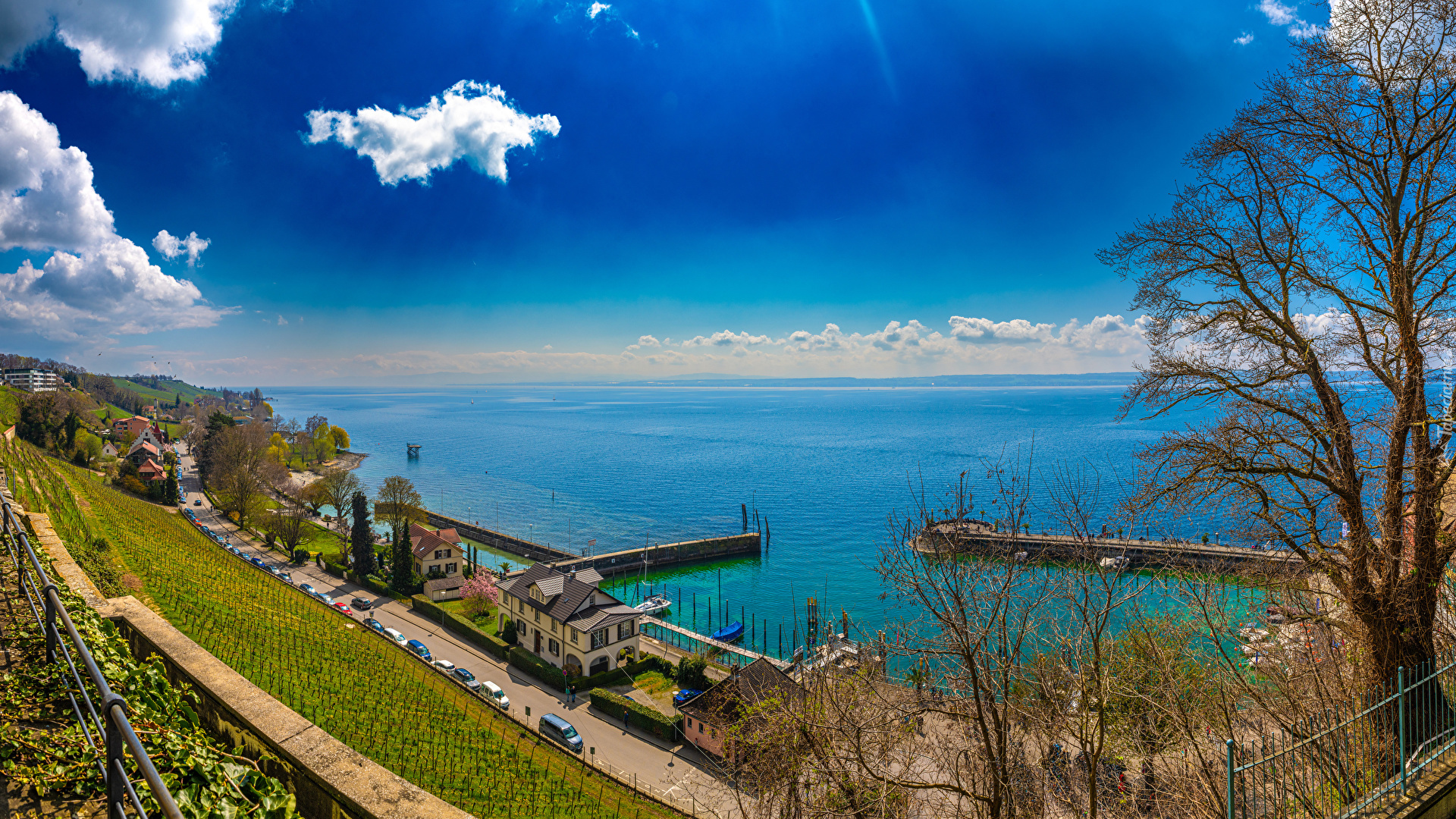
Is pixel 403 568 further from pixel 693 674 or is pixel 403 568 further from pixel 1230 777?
pixel 1230 777

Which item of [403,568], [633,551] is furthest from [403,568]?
[633,551]

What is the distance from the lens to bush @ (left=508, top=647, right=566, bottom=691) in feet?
87.7

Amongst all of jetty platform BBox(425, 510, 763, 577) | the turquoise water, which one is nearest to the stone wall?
the turquoise water

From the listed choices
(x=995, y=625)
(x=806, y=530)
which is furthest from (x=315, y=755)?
(x=806, y=530)

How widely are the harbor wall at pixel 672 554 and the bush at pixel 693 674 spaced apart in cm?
1940

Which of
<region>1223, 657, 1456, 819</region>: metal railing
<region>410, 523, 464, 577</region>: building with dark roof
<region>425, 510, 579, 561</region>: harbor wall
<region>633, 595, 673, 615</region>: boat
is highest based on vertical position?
<region>1223, 657, 1456, 819</region>: metal railing

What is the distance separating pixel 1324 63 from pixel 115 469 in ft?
250

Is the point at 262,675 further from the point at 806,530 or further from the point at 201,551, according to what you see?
the point at 806,530

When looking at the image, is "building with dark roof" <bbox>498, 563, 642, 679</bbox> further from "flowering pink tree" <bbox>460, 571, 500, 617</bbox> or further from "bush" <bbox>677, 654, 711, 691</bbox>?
"flowering pink tree" <bbox>460, 571, 500, 617</bbox>

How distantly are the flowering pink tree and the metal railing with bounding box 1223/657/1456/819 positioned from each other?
3525cm

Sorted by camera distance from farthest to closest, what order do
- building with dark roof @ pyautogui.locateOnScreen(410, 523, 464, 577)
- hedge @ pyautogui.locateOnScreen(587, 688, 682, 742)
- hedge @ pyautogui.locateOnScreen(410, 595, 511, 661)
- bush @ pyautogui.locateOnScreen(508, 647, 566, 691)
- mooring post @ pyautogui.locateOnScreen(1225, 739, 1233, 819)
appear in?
building with dark roof @ pyautogui.locateOnScreen(410, 523, 464, 577) → hedge @ pyautogui.locateOnScreen(410, 595, 511, 661) → bush @ pyautogui.locateOnScreen(508, 647, 566, 691) → hedge @ pyautogui.locateOnScreen(587, 688, 682, 742) → mooring post @ pyautogui.locateOnScreen(1225, 739, 1233, 819)

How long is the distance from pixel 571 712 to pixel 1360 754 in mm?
24079

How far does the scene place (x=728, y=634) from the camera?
36375mm

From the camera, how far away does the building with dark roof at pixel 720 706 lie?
66.2 feet
